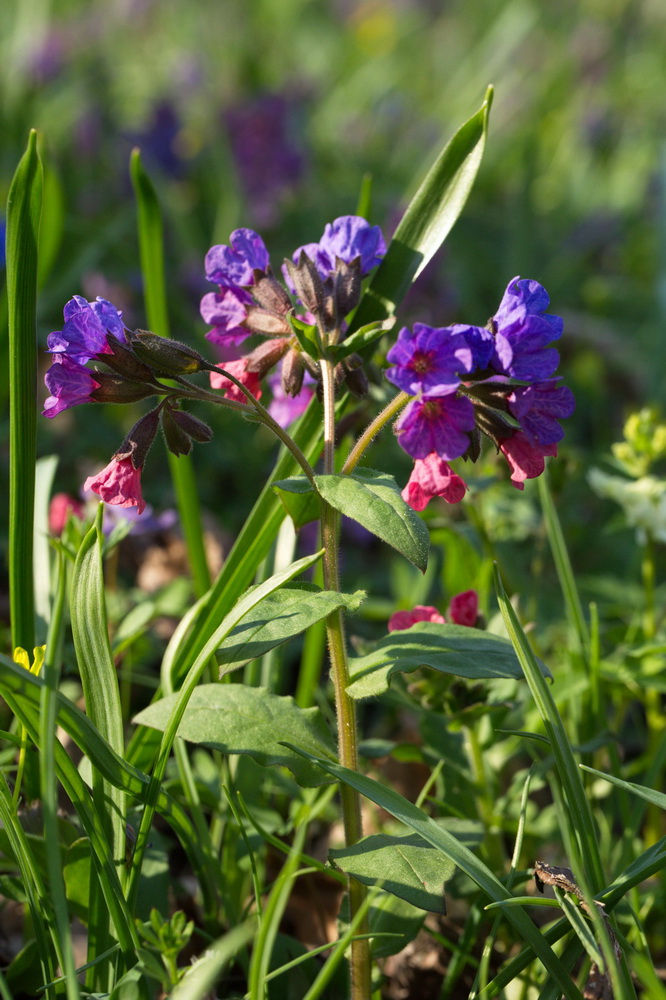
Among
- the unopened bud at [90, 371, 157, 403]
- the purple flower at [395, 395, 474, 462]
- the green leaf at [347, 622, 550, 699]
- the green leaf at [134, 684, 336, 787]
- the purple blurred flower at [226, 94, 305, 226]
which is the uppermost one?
the purple blurred flower at [226, 94, 305, 226]

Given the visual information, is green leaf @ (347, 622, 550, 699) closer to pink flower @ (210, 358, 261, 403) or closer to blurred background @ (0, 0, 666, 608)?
pink flower @ (210, 358, 261, 403)

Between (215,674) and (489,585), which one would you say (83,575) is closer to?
(215,674)

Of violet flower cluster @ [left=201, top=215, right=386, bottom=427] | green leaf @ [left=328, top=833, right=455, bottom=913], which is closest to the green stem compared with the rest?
violet flower cluster @ [left=201, top=215, right=386, bottom=427]

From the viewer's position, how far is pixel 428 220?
1.32 metres

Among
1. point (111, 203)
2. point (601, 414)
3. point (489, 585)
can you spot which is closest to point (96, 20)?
point (111, 203)

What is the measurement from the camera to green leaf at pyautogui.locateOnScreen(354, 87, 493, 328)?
1269 mm

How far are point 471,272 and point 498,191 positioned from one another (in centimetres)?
100

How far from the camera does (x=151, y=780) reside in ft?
3.33

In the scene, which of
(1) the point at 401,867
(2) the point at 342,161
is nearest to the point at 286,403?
(1) the point at 401,867

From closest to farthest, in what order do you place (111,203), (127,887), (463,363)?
(463,363) < (127,887) < (111,203)

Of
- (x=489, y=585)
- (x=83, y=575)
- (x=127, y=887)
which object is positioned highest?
(x=83, y=575)

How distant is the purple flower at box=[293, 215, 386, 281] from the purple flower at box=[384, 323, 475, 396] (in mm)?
276

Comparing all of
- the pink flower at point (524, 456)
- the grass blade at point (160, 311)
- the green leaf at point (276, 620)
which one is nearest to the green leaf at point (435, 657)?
the green leaf at point (276, 620)

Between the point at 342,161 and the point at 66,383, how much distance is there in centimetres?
375
